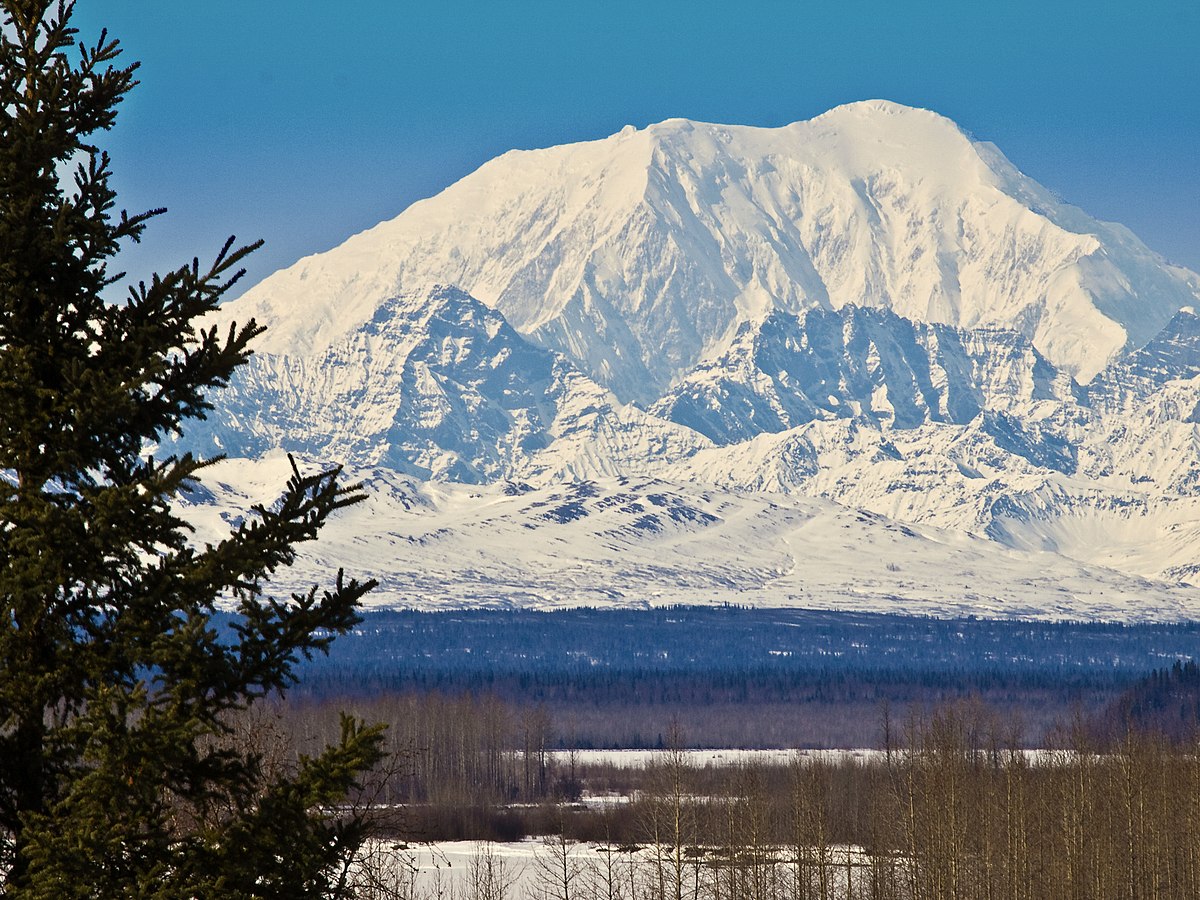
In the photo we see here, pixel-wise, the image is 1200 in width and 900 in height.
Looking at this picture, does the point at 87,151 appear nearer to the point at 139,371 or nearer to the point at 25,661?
the point at 139,371

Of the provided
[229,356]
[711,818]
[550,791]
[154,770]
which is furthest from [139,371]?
[550,791]

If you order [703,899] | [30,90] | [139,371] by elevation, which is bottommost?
[703,899]

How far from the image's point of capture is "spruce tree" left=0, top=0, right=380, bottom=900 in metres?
11.6

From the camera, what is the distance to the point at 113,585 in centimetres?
1241

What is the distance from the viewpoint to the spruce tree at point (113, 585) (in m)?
11.6

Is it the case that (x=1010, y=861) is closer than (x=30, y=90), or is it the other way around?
(x=30, y=90)

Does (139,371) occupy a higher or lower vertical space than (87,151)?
lower

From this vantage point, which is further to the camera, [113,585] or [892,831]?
[892,831]

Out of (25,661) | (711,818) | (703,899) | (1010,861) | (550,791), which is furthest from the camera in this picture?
(550,791)

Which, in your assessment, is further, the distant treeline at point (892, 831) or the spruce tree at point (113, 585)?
the distant treeline at point (892, 831)

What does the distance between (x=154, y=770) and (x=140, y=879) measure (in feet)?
2.42

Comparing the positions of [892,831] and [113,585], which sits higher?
[113,585]

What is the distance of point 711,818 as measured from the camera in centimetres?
11594

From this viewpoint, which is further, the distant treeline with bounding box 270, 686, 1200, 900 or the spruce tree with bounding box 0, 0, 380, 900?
the distant treeline with bounding box 270, 686, 1200, 900
